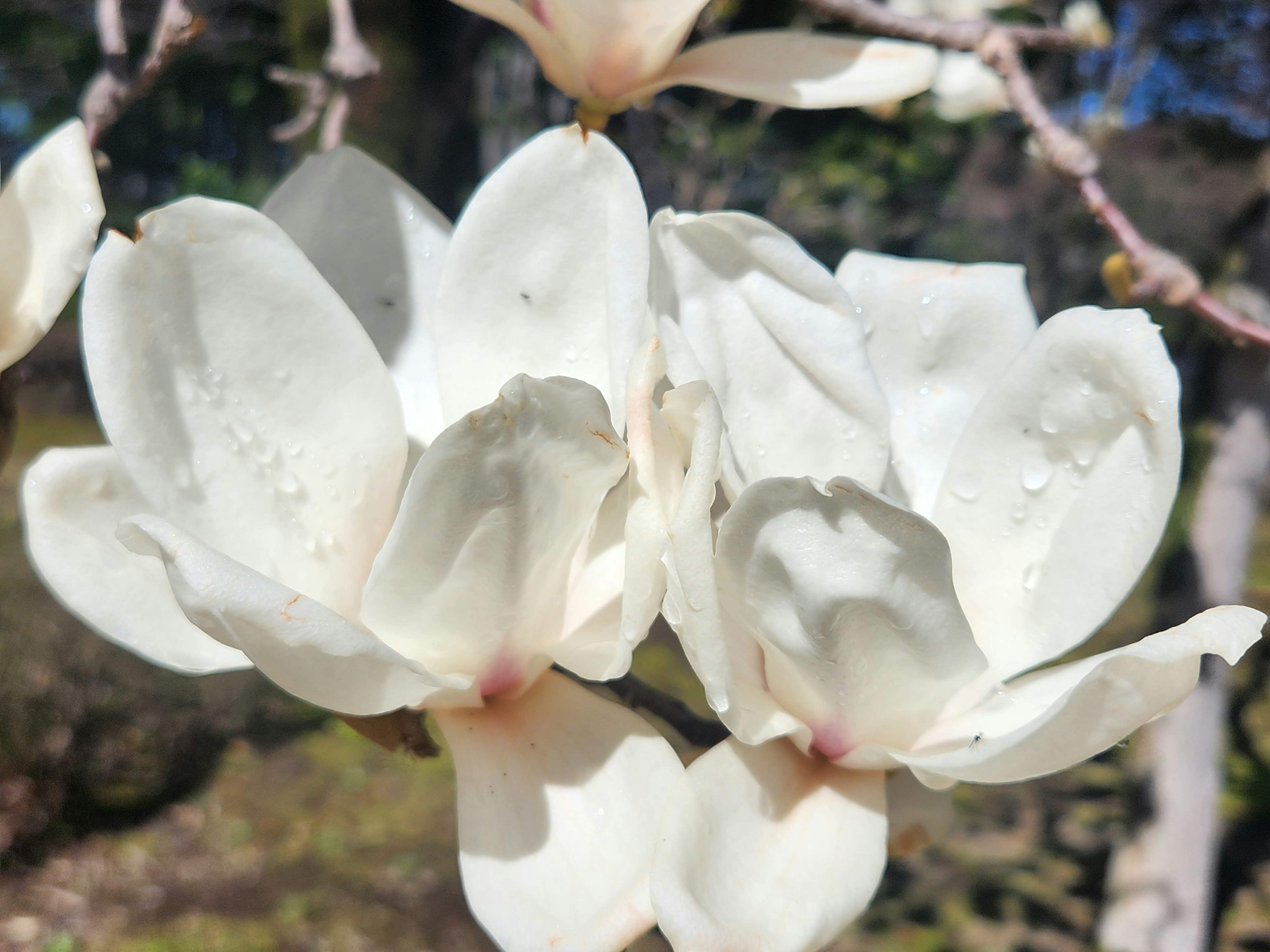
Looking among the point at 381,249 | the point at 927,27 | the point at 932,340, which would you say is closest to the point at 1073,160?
the point at 927,27

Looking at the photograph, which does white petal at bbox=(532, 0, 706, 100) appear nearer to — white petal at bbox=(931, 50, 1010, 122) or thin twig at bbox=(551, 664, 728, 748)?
thin twig at bbox=(551, 664, 728, 748)

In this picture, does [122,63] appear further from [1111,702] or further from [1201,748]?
[1201,748]

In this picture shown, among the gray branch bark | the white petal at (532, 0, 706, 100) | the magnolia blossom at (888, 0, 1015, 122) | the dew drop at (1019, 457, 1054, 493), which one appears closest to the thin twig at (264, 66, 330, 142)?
the white petal at (532, 0, 706, 100)

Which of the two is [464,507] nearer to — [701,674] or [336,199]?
[701,674]

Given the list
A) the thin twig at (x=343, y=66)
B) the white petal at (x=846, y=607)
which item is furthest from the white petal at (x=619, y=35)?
the white petal at (x=846, y=607)

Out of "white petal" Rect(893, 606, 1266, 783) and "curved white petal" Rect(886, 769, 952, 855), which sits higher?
"white petal" Rect(893, 606, 1266, 783)

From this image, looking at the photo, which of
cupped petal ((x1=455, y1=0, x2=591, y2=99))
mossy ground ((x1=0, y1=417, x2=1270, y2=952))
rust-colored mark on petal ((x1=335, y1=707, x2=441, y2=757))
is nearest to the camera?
rust-colored mark on petal ((x1=335, y1=707, x2=441, y2=757))
